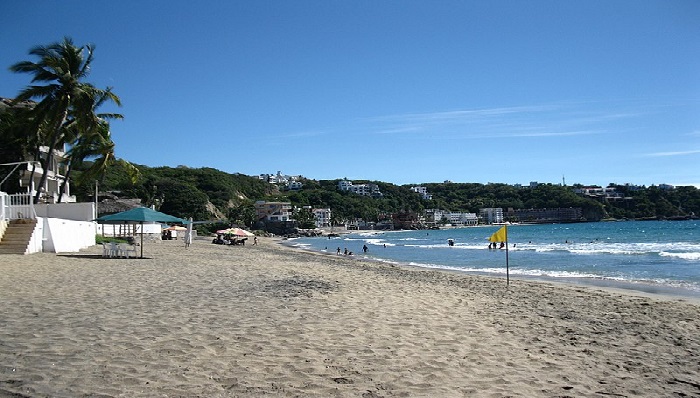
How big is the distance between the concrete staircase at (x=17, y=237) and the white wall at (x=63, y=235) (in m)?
0.30

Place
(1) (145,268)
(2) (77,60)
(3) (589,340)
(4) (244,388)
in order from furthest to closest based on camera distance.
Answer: (2) (77,60), (1) (145,268), (3) (589,340), (4) (244,388)

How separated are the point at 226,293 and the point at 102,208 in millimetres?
40944

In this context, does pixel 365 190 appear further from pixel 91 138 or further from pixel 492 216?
pixel 91 138

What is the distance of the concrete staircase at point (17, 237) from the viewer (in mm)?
16567

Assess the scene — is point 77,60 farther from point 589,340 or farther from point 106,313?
point 589,340

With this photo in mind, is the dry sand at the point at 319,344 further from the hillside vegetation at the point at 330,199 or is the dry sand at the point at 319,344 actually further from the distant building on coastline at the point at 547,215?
the distant building on coastline at the point at 547,215

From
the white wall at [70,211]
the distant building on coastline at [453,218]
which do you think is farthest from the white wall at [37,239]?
the distant building on coastline at [453,218]

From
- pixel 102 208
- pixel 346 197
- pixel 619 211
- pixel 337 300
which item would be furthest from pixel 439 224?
pixel 337 300

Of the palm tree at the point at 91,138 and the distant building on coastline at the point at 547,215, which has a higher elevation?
the palm tree at the point at 91,138

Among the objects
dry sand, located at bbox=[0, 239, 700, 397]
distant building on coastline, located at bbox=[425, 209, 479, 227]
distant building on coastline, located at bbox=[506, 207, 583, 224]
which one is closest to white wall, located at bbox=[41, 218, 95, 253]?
dry sand, located at bbox=[0, 239, 700, 397]

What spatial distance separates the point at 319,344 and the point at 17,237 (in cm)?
1590

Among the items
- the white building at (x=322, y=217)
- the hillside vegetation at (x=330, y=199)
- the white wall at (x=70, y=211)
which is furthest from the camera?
the white building at (x=322, y=217)

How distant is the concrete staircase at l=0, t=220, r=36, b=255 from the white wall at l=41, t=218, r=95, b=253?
302 millimetres

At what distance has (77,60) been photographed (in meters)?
24.4
